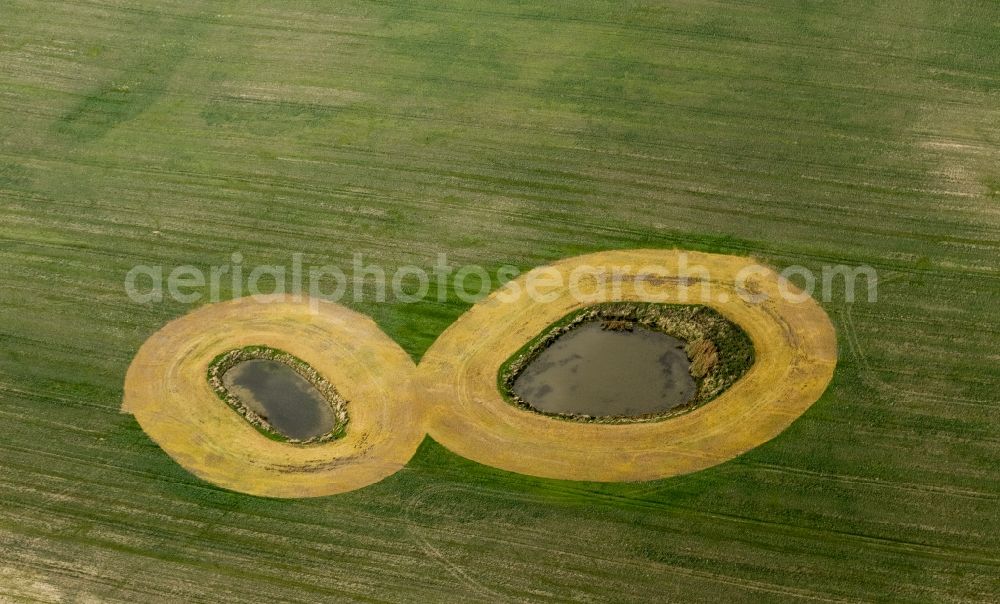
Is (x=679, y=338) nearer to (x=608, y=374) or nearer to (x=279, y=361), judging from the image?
(x=608, y=374)

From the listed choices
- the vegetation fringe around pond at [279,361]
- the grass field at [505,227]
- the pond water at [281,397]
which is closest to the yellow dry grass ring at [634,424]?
the grass field at [505,227]

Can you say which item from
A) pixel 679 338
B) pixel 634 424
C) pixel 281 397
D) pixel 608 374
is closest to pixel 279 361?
pixel 281 397

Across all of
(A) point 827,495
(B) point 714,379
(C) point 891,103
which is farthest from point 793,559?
(C) point 891,103

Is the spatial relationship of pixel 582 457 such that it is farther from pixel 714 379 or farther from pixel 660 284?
pixel 660 284

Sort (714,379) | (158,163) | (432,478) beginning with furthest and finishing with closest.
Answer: (158,163), (714,379), (432,478)

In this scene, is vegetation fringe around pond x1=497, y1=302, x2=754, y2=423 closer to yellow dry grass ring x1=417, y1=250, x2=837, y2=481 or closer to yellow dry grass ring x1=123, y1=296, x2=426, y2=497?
yellow dry grass ring x1=417, y1=250, x2=837, y2=481

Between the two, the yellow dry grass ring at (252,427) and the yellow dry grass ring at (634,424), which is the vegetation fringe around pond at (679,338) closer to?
the yellow dry grass ring at (634,424)
